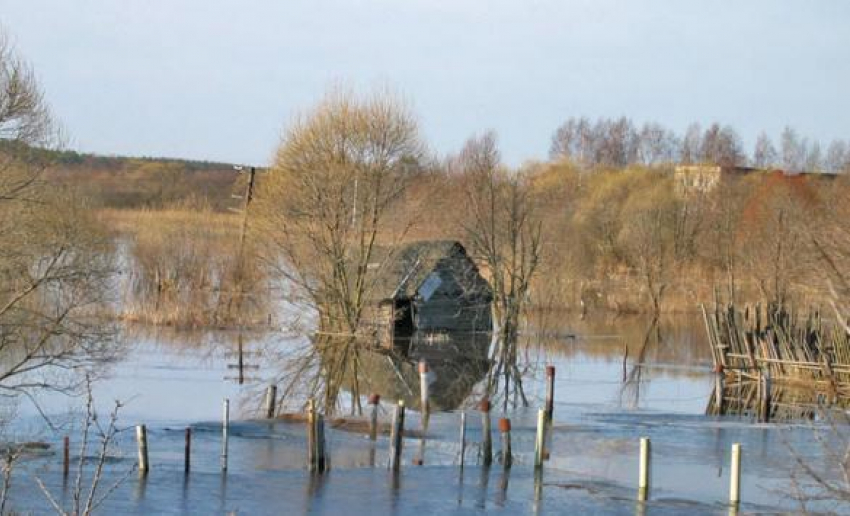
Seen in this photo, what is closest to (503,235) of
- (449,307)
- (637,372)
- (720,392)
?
(449,307)

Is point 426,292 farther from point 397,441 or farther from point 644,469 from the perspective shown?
point 644,469

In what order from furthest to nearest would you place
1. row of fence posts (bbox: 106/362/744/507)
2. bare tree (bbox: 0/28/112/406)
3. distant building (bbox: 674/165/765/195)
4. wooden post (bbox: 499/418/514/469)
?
distant building (bbox: 674/165/765/195), bare tree (bbox: 0/28/112/406), wooden post (bbox: 499/418/514/469), row of fence posts (bbox: 106/362/744/507)

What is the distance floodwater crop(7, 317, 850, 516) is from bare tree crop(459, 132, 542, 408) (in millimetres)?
9542

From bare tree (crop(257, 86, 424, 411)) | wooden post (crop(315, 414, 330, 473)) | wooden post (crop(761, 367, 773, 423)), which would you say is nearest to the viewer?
wooden post (crop(315, 414, 330, 473))

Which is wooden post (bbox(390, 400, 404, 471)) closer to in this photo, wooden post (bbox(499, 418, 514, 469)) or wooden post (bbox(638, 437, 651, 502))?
wooden post (bbox(499, 418, 514, 469))

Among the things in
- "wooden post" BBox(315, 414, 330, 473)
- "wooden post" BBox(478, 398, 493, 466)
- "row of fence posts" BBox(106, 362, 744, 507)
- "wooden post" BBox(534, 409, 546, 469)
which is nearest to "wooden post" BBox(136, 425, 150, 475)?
"row of fence posts" BBox(106, 362, 744, 507)

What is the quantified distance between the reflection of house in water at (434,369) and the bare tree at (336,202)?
2.69m

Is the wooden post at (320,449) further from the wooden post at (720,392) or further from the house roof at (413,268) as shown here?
the house roof at (413,268)

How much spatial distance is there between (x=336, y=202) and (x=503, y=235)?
7.25m

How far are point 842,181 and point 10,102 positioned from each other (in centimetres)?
4225

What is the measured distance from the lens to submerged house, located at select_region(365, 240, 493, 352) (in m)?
46.0

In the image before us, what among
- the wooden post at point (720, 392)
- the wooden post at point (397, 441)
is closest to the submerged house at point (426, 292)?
the wooden post at point (720, 392)

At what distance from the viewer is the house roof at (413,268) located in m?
45.8

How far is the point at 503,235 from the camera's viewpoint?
47875 mm
